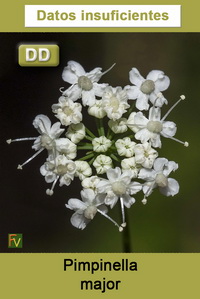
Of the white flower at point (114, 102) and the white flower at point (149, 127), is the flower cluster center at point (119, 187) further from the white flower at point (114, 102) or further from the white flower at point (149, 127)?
the white flower at point (114, 102)

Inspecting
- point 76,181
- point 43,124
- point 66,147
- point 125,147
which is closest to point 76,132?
point 66,147

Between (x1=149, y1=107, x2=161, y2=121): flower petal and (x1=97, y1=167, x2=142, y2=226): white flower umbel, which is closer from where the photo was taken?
(x1=97, y1=167, x2=142, y2=226): white flower umbel

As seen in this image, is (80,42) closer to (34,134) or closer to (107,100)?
(34,134)

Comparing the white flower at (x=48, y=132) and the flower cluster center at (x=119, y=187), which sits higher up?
the white flower at (x=48, y=132)

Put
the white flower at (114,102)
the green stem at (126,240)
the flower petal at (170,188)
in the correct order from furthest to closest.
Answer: the green stem at (126,240) → the flower petal at (170,188) → the white flower at (114,102)
